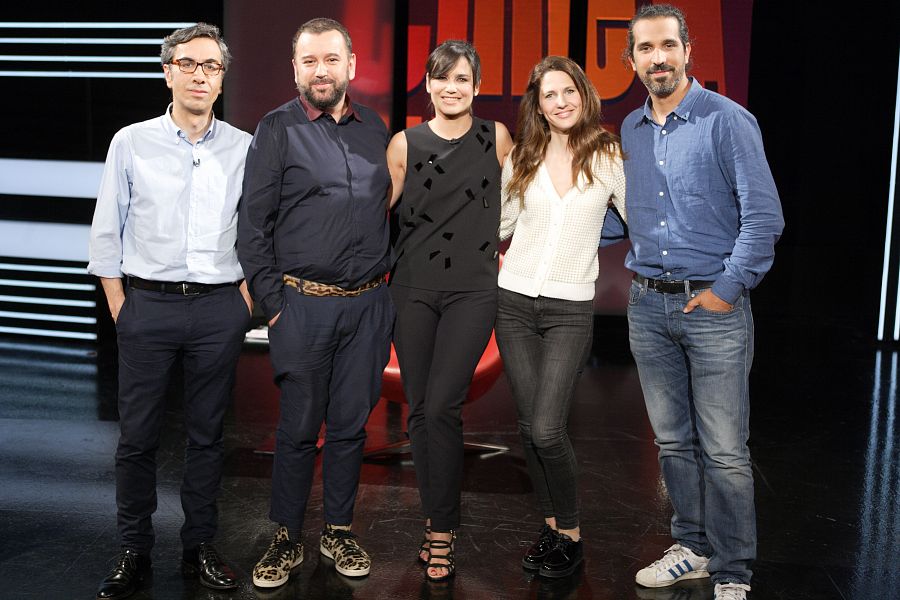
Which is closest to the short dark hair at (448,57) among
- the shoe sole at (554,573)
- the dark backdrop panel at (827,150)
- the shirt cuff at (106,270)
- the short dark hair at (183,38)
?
the short dark hair at (183,38)

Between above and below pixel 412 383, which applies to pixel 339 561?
below

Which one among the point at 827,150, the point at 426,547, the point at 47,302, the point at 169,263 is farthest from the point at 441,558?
the point at 827,150

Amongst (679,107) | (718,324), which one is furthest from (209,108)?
(718,324)

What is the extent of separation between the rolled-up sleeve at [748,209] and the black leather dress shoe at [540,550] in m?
1.09

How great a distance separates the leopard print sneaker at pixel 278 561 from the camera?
3.09 m

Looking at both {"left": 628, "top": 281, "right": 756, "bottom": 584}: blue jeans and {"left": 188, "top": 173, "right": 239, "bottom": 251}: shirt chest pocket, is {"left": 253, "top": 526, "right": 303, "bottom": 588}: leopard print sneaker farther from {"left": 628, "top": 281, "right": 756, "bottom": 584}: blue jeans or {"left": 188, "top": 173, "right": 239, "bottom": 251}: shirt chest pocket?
{"left": 628, "top": 281, "right": 756, "bottom": 584}: blue jeans

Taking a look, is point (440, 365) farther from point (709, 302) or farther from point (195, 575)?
point (195, 575)

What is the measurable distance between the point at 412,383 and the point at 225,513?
1102mm

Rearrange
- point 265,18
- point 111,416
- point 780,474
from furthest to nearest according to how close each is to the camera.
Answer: point 265,18
point 111,416
point 780,474

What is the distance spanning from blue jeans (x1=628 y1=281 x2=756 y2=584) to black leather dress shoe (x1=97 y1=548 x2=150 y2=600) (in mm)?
1810

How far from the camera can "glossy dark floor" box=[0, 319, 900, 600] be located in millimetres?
3180

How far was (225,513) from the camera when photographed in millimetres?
3713

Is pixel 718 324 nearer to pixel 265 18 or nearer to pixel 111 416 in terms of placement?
pixel 111 416

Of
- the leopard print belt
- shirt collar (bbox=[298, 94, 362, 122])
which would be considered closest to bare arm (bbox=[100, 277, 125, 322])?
the leopard print belt
